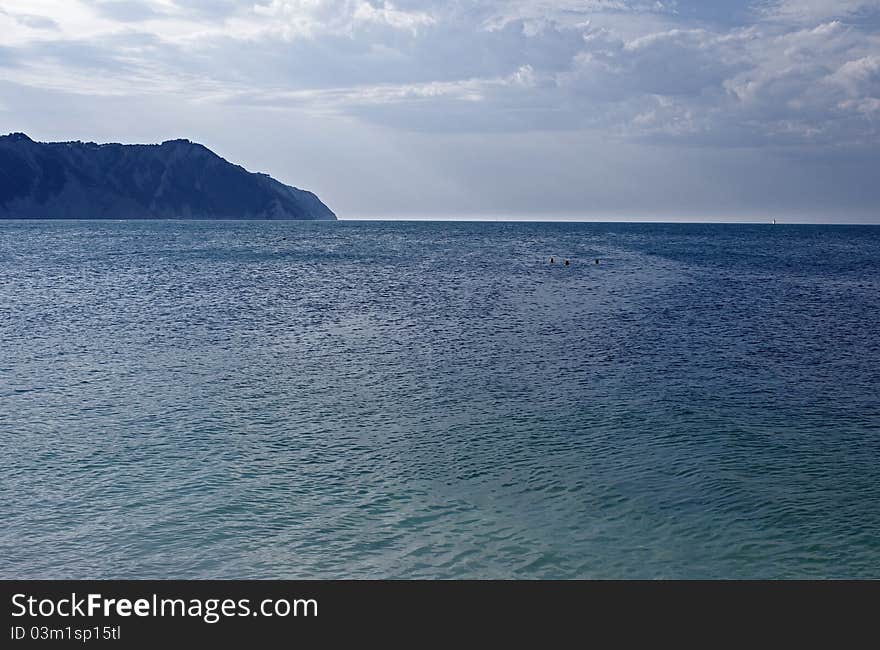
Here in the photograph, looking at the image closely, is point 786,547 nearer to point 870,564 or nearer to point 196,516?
point 870,564

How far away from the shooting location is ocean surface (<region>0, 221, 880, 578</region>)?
20.2 meters

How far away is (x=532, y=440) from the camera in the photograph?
2984cm

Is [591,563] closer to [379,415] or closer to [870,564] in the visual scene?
[870,564]

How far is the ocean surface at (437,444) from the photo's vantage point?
2025cm

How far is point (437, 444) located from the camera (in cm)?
2934

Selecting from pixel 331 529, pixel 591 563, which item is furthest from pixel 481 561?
pixel 331 529
